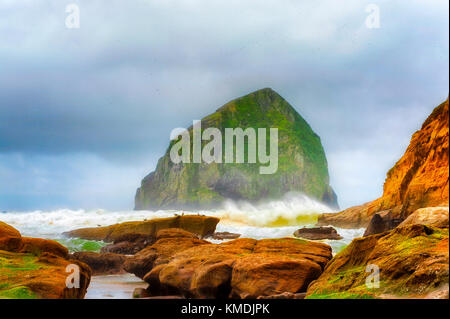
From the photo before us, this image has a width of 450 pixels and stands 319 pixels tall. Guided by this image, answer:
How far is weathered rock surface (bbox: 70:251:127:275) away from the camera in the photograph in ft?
54.1

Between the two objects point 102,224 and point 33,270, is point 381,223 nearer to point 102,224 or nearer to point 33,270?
point 33,270

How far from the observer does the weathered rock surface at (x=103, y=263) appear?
54.1 ft

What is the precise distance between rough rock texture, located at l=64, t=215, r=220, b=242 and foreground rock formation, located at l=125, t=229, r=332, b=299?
15867mm

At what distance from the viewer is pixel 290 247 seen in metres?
12.8

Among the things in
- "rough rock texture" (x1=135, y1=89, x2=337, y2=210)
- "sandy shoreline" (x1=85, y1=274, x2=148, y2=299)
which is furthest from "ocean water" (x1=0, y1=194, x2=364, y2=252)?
"rough rock texture" (x1=135, y1=89, x2=337, y2=210)

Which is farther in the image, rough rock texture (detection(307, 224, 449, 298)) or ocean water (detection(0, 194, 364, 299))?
ocean water (detection(0, 194, 364, 299))

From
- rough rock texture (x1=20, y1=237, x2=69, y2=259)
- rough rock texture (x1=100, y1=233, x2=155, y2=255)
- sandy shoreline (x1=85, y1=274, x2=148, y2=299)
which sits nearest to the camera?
sandy shoreline (x1=85, y1=274, x2=148, y2=299)

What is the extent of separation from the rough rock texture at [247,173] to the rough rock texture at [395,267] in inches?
2899

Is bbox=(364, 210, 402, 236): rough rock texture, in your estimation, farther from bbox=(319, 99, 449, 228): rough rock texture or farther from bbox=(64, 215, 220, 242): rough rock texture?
bbox=(64, 215, 220, 242): rough rock texture

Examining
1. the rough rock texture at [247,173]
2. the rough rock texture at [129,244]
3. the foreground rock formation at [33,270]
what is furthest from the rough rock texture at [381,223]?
the rough rock texture at [247,173]

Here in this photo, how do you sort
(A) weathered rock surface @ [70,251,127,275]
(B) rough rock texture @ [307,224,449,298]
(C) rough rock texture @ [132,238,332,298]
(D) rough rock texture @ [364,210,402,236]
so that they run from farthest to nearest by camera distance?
(D) rough rock texture @ [364,210,402,236] < (A) weathered rock surface @ [70,251,127,275] < (C) rough rock texture @ [132,238,332,298] < (B) rough rock texture @ [307,224,449,298]
